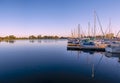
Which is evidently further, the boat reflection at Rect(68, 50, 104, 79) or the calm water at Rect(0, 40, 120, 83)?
the boat reflection at Rect(68, 50, 104, 79)

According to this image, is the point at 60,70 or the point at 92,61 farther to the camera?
the point at 92,61

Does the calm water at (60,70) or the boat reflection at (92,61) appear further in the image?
the boat reflection at (92,61)

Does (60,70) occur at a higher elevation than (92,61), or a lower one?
higher

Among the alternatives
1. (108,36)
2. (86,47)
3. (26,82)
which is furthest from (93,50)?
(108,36)

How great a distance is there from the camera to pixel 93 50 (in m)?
32.2

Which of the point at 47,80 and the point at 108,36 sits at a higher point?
the point at 108,36

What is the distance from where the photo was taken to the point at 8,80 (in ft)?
36.3

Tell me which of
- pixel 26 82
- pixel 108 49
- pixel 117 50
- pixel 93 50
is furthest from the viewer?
pixel 93 50

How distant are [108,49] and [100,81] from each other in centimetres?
1760

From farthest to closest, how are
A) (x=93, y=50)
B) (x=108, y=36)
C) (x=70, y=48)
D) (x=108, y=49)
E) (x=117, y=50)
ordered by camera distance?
(x=108, y=36) < (x=70, y=48) < (x=93, y=50) < (x=108, y=49) < (x=117, y=50)

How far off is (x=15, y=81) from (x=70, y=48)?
82.2 ft

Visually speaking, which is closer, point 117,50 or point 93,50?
point 117,50

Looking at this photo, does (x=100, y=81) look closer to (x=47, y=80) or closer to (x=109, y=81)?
(x=109, y=81)

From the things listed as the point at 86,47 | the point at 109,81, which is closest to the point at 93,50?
the point at 86,47
